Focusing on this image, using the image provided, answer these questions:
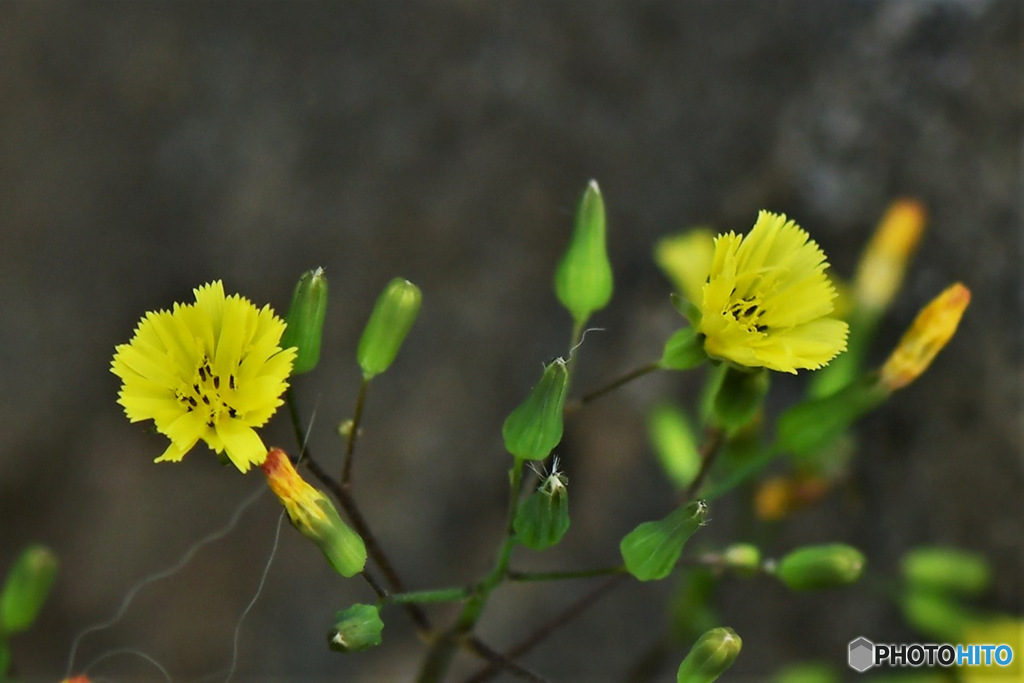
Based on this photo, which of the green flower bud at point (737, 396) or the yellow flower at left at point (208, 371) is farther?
the green flower bud at point (737, 396)

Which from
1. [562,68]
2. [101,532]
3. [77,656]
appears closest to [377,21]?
[562,68]

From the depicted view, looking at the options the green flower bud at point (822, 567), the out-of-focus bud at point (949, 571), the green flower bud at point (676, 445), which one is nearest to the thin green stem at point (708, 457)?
the green flower bud at point (822, 567)

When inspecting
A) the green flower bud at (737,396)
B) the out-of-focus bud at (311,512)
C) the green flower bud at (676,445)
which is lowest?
the green flower bud at (676,445)

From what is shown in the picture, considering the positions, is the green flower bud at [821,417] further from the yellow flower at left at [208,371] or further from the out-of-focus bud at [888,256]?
the yellow flower at left at [208,371]

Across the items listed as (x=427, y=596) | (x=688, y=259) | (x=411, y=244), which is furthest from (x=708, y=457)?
(x=411, y=244)

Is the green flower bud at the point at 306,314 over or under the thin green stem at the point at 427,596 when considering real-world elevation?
over

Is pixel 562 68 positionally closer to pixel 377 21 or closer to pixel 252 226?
pixel 377 21
